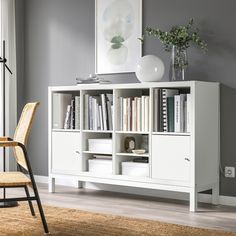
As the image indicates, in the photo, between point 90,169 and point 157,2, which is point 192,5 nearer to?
point 157,2

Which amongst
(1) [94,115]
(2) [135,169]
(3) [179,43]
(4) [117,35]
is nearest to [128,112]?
(1) [94,115]

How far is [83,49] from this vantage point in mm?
5238

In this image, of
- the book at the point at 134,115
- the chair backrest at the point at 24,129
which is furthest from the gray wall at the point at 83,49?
the chair backrest at the point at 24,129

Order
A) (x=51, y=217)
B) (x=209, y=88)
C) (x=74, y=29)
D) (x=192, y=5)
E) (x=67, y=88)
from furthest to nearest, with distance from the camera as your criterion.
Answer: (x=74, y=29) → (x=67, y=88) → (x=192, y=5) → (x=209, y=88) → (x=51, y=217)

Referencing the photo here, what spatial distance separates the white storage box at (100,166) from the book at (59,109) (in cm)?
48

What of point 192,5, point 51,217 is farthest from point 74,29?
point 51,217

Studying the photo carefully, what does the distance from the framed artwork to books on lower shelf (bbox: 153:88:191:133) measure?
2.29 ft

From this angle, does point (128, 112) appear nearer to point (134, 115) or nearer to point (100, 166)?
point (134, 115)

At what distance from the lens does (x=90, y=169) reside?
468cm

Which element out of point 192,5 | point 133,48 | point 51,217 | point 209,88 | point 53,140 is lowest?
point 51,217

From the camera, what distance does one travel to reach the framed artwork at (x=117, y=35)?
482 cm

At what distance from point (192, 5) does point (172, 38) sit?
1.18 ft

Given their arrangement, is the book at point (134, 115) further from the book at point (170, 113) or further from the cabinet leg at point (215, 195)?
the cabinet leg at point (215, 195)

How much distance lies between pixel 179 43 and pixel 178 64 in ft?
0.56
